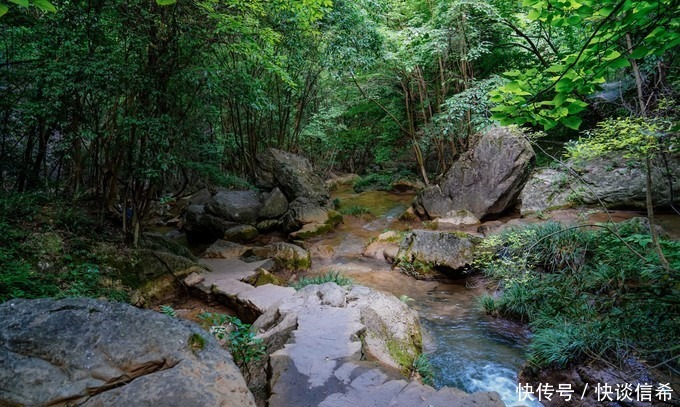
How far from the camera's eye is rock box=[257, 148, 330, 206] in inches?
550

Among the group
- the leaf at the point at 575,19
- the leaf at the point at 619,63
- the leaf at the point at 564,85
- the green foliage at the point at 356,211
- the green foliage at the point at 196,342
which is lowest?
the green foliage at the point at 356,211

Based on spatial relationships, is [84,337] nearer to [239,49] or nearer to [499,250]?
[239,49]

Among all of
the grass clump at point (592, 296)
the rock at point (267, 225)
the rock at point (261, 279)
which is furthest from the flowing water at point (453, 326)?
the rock at point (267, 225)

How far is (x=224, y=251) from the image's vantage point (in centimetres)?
961

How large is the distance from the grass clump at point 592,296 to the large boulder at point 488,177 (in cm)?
432

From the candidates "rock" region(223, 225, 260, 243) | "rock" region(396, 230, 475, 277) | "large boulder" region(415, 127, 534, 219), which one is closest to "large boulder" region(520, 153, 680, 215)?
"large boulder" region(415, 127, 534, 219)

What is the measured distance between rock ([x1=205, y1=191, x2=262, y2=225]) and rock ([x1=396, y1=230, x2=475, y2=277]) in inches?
251

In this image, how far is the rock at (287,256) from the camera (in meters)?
9.16

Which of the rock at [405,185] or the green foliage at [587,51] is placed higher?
the green foliage at [587,51]

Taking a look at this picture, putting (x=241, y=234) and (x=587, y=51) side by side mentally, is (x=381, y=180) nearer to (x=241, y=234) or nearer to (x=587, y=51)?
(x=241, y=234)

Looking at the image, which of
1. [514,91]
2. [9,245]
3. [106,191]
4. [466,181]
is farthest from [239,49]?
[466,181]

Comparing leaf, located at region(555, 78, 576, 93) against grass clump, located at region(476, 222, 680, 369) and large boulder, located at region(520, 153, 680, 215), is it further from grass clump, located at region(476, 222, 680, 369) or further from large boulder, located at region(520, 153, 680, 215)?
large boulder, located at region(520, 153, 680, 215)

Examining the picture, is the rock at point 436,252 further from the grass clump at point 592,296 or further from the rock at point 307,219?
the rock at point 307,219

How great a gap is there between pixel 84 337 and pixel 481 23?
1209 cm
